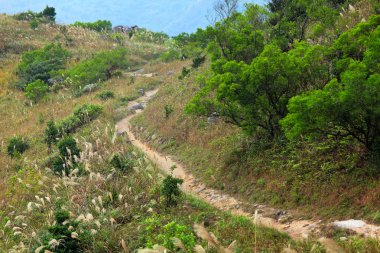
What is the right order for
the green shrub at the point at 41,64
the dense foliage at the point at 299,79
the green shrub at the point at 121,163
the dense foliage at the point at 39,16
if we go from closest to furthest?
the dense foliage at the point at 299,79
the green shrub at the point at 121,163
the green shrub at the point at 41,64
the dense foliage at the point at 39,16

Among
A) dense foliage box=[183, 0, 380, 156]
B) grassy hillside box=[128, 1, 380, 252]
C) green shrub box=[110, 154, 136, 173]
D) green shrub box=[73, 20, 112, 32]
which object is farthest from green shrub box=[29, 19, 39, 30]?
green shrub box=[110, 154, 136, 173]

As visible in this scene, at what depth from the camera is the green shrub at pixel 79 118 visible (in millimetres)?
21375

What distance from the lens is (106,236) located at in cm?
770

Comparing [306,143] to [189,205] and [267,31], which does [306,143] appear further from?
[267,31]

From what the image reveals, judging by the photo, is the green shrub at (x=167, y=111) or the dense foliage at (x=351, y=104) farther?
the green shrub at (x=167, y=111)

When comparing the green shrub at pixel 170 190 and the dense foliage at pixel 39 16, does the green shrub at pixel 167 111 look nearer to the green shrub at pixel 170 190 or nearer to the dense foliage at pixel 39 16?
the green shrub at pixel 170 190

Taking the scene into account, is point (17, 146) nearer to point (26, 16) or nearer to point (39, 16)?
point (26, 16)

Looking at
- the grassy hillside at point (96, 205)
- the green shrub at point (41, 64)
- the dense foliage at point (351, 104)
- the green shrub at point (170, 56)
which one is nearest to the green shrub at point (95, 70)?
the green shrub at point (41, 64)

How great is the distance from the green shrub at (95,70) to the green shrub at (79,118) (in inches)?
308

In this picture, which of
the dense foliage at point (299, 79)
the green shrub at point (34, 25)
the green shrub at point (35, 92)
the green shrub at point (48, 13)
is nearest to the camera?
the dense foliage at point (299, 79)

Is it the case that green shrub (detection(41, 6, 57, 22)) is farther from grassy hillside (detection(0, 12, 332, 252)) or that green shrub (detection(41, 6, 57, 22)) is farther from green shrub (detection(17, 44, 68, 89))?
grassy hillside (detection(0, 12, 332, 252))

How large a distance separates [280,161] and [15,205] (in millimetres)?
7961

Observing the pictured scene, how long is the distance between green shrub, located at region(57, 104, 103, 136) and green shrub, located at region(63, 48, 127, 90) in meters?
7.83

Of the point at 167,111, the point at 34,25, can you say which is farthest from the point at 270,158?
the point at 34,25
